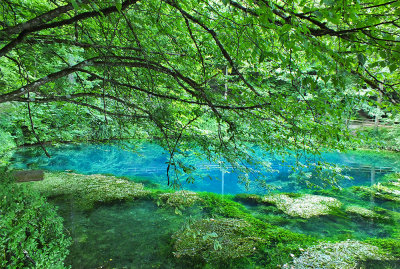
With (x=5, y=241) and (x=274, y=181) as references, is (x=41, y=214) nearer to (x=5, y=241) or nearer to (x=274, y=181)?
(x=5, y=241)

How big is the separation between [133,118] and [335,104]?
2859 millimetres

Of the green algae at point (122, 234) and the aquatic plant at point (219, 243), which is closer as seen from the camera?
the green algae at point (122, 234)

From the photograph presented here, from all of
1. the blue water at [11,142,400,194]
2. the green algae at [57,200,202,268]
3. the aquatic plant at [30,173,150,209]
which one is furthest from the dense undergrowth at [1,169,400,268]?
the blue water at [11,142,400,194]

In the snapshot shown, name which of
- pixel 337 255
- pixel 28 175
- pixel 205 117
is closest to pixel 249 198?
pixel 337 255

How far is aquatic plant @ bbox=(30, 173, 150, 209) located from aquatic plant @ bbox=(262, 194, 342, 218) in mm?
4295

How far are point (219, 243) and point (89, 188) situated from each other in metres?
5.33

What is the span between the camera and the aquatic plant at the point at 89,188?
6.82 metres

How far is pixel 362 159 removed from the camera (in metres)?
14.7

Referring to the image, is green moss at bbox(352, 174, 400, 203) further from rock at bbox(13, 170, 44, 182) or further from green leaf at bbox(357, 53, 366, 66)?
rock at bbox(13, 170, 44, 182)

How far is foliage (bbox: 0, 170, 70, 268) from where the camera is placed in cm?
246

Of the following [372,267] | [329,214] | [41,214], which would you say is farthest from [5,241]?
[329,214]

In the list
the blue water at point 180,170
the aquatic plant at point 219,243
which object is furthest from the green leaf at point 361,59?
the blue water at point 180,170

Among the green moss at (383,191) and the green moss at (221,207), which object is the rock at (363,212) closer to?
the green moss at (383,191)

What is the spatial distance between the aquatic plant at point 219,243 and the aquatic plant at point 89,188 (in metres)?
2.93
